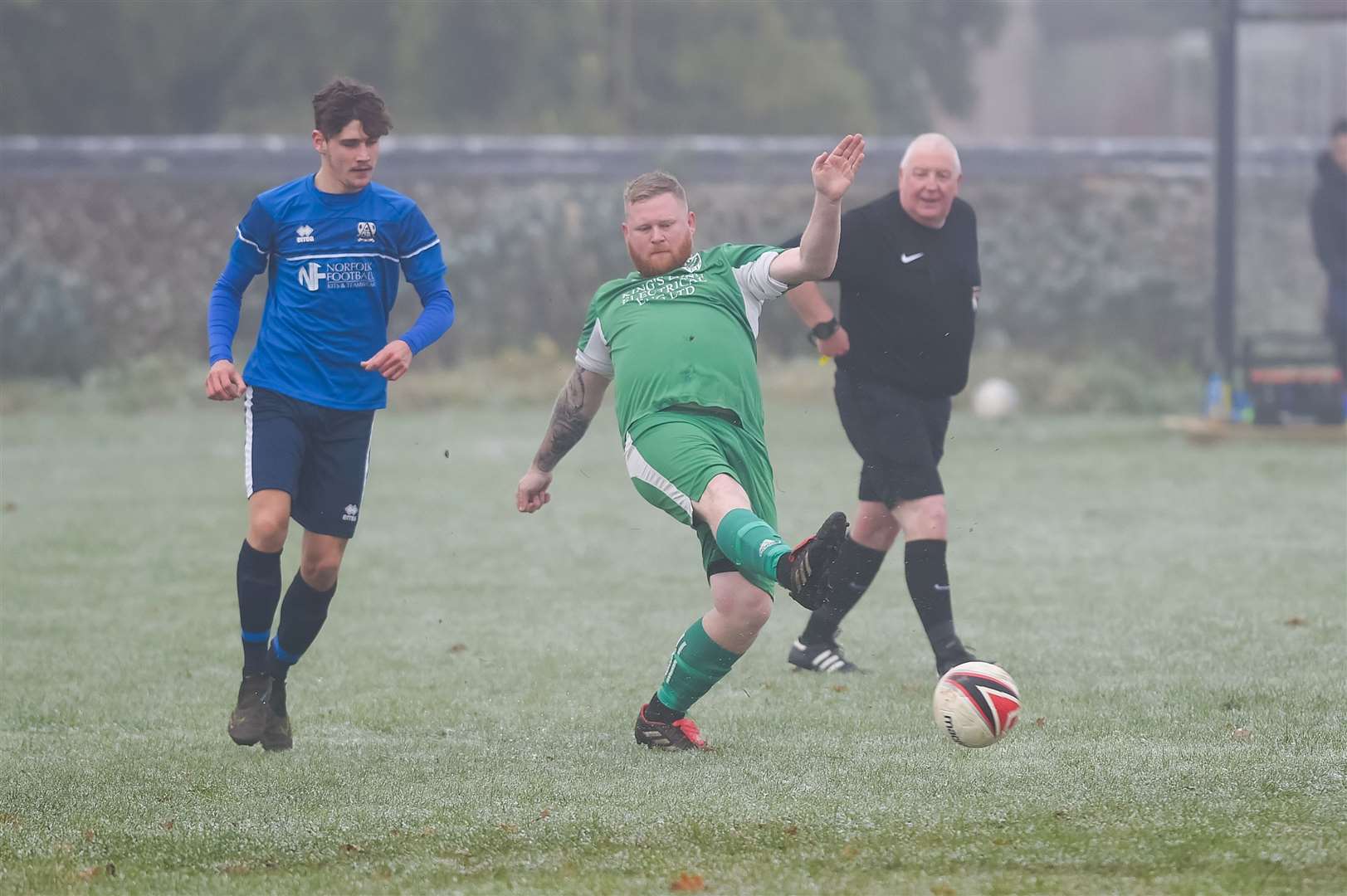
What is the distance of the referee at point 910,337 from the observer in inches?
278

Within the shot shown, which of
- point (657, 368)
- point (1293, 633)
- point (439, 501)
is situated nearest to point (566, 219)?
point (439, 501)

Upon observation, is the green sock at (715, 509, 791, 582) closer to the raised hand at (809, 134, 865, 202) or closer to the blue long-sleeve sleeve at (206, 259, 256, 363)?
the raised hand at (809, 134, 865, 202)

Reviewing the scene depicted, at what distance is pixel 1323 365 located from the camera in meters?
16.7

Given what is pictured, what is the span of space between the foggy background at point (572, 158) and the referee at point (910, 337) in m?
10.7

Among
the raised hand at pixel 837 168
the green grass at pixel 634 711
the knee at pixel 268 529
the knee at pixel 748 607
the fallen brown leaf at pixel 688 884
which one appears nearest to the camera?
the fallen brown leaf at pixel 688 884

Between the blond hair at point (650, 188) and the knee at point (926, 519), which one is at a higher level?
the blond hair at point (650, 188)

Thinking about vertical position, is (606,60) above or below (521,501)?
above

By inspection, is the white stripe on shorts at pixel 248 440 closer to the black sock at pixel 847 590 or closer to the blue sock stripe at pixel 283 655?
the blue sock stripe at pixel 283 655

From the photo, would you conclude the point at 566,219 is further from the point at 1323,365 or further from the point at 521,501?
the point at 521,501

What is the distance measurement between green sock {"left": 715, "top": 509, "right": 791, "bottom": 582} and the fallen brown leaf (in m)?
0.97

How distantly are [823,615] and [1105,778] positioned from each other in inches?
89.6

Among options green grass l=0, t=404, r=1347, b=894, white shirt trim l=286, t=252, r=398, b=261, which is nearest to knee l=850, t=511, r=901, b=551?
green grass l=0, t=404, r=1347, b=894

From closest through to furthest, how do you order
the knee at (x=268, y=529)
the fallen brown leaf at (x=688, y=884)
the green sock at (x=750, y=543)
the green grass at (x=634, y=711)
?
the fallen brown leaf at (x=688, y=884) → the green grass at (x=634, y=711) → the green sock at (x=750, y=543) → the knee at (x=268, y=529)

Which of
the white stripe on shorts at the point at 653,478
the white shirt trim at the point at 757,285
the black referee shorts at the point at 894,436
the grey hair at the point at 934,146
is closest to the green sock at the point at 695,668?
the white stripe on shorts at the point at 653,478
